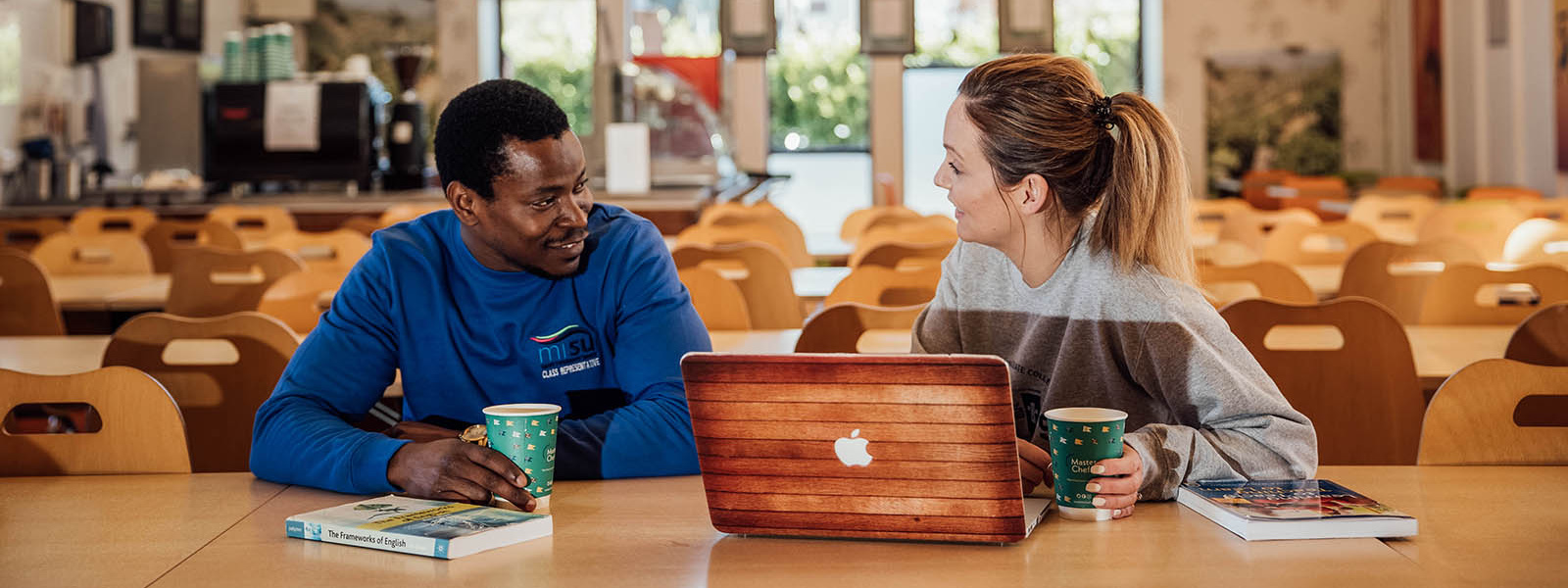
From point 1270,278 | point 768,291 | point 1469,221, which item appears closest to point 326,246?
point 768,291

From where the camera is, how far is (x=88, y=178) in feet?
26.5

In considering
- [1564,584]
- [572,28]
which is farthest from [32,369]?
[572,28]

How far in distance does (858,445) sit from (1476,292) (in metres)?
2.46

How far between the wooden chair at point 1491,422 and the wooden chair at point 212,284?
9.43ft

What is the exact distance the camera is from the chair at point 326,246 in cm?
448

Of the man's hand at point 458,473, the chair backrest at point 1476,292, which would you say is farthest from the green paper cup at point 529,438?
the chair backrest at point 1476,292

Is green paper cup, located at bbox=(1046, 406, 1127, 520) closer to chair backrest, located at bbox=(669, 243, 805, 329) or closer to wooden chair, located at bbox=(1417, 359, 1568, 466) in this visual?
wooden chair, located at bbox=(1417, 359, 1568, 466)

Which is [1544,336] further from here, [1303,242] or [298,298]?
[298,298]

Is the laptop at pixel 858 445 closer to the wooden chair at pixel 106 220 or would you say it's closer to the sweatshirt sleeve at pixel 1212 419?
the sweatshirt sleeve at pixel 1212 419

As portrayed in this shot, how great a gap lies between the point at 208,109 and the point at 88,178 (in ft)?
2.68

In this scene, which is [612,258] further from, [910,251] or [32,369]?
[910,251]

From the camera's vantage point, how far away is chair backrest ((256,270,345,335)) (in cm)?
332

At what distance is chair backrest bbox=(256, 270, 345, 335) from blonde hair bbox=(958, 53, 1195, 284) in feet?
6.85

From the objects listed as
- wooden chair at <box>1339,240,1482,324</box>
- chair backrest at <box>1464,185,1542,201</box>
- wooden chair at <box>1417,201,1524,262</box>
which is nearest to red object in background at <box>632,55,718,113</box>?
chair backrest at <box>1464,185,1542,201</box>
